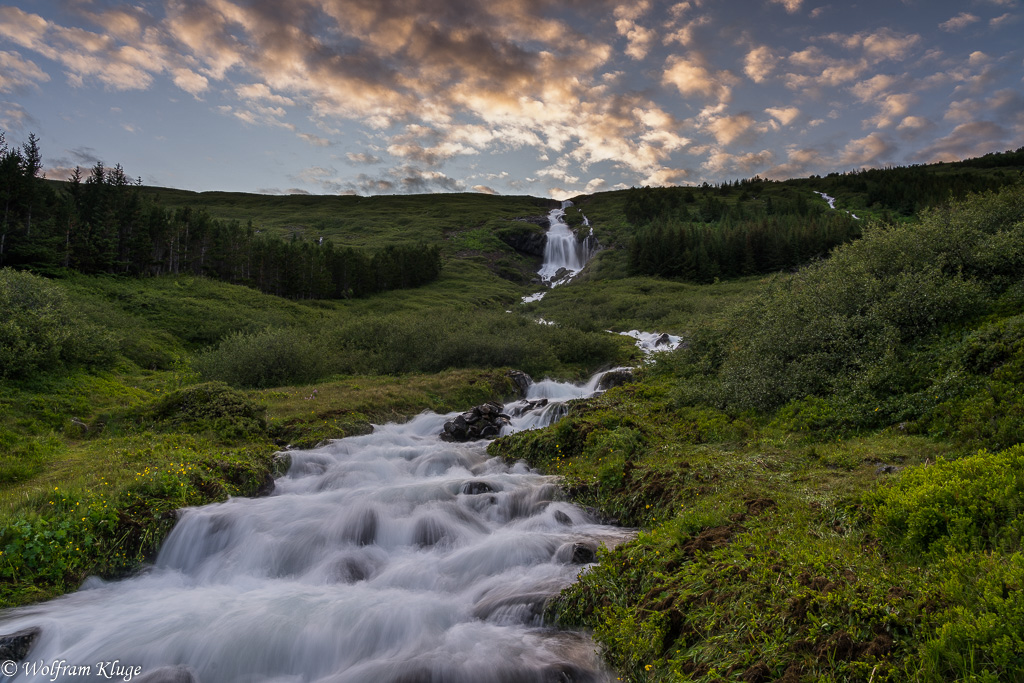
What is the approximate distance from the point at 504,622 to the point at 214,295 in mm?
50213

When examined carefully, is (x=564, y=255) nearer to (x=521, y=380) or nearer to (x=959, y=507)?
(x=521, y=380)

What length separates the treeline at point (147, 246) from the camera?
39.7 meters

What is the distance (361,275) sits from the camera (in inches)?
2717

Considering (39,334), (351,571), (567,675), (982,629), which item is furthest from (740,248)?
(982,629)

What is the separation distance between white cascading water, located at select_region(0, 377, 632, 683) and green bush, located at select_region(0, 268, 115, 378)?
478 inches

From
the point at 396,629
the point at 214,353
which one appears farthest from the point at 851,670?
the point at 214,353

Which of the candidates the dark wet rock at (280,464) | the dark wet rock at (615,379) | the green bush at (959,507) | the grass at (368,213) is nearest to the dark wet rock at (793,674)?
the green bush at (959,507)

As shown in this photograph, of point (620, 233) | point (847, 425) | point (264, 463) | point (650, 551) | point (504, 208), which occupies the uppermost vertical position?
point (504, 208)

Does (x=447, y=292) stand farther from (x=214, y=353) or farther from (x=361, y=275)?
(x=214, y=353)

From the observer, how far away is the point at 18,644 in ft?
20.6

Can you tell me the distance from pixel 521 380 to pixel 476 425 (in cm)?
835

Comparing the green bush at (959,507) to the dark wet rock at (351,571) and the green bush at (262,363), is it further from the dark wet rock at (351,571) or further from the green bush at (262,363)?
the green bush at (262,363)

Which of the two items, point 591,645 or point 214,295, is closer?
point 591,645

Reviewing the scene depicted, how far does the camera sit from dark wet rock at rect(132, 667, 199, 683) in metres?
5.93
